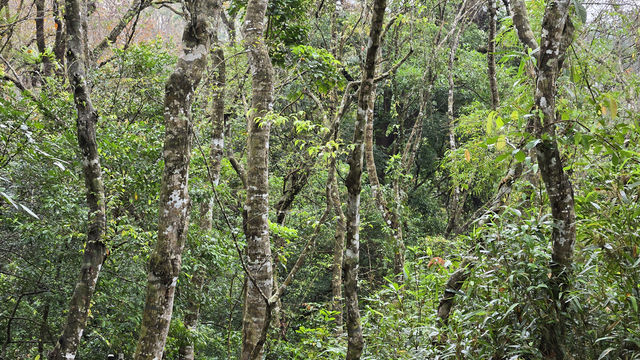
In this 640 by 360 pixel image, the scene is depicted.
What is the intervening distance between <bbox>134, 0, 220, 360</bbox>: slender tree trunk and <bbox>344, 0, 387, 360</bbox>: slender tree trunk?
4.03 ft

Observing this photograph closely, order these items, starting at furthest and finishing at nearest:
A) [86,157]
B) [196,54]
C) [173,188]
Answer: [86,157], [196,54], [173,188]

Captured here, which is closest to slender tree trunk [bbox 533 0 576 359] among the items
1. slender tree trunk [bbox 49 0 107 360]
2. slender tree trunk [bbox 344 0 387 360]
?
slender tree trunk [bbox 344 0 387 360]

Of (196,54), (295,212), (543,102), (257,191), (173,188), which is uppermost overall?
(196,54)

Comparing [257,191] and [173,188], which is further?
[257,191]

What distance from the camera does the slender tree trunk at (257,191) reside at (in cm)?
406

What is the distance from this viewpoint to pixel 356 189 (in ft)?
11.7

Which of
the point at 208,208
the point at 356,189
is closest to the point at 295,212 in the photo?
the point at 208,208

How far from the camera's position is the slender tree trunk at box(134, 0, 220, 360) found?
328 centimetres

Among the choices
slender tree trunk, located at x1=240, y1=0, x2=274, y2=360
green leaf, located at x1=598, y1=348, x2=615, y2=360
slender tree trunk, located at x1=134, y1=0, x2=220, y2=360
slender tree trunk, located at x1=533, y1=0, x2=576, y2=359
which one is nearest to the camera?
green leaf, located at x1=598, y1=348, x2=615, y2=360

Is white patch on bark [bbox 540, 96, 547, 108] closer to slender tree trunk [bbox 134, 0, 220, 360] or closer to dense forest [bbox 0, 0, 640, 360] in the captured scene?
dense forest [bbox 0, 0, 640, 360]

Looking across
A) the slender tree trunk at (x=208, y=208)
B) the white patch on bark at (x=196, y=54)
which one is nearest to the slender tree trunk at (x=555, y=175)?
the white patch on bark at (x=196, y=54)

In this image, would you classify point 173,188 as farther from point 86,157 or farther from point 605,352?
point 605,352

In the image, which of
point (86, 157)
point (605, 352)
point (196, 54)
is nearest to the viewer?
point (605, 352)

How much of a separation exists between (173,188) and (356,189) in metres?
1.35
